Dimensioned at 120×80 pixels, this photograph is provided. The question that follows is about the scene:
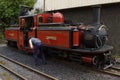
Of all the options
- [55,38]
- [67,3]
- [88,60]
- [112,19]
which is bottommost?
[88,60]

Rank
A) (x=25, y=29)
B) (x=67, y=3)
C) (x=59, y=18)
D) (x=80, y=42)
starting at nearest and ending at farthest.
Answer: (x=80, y=42) < (x=59, y=18) < (x=25, y=29) < (x=67, y=3)

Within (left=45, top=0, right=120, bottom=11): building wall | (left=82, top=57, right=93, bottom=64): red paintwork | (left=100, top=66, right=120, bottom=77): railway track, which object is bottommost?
(left=100, top=66, right=120, bottom=77): railway track

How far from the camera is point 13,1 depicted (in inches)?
977

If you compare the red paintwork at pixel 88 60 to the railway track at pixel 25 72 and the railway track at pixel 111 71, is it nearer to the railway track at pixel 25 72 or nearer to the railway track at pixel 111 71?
the railway track at pixel 111 71

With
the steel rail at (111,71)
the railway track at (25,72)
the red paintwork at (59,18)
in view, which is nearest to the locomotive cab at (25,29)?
the red paintwork at (59,18)

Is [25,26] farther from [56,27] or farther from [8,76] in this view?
[8,76]

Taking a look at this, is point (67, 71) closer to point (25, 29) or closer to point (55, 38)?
point (55, 38)

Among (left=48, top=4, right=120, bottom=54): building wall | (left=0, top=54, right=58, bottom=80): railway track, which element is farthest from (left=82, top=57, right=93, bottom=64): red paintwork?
(left=48, top=4, right=120, bottom=54): building wall

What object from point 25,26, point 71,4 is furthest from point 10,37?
point 71,4

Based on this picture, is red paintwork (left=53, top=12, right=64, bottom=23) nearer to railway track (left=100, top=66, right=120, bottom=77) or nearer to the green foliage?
railway track (left=100, top=66, right=120, bottom=77)


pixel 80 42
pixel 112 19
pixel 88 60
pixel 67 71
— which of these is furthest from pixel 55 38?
pixel 112 19

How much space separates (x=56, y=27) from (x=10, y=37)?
754cm

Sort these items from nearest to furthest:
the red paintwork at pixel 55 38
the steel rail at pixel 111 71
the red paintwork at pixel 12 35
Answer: the steel rail at pixel 111 71, the red paintwork at pixel 55 38, the red paintwork at pixel 12 35

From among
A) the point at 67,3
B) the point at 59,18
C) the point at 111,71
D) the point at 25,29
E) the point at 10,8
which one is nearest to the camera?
the point at 111,71
